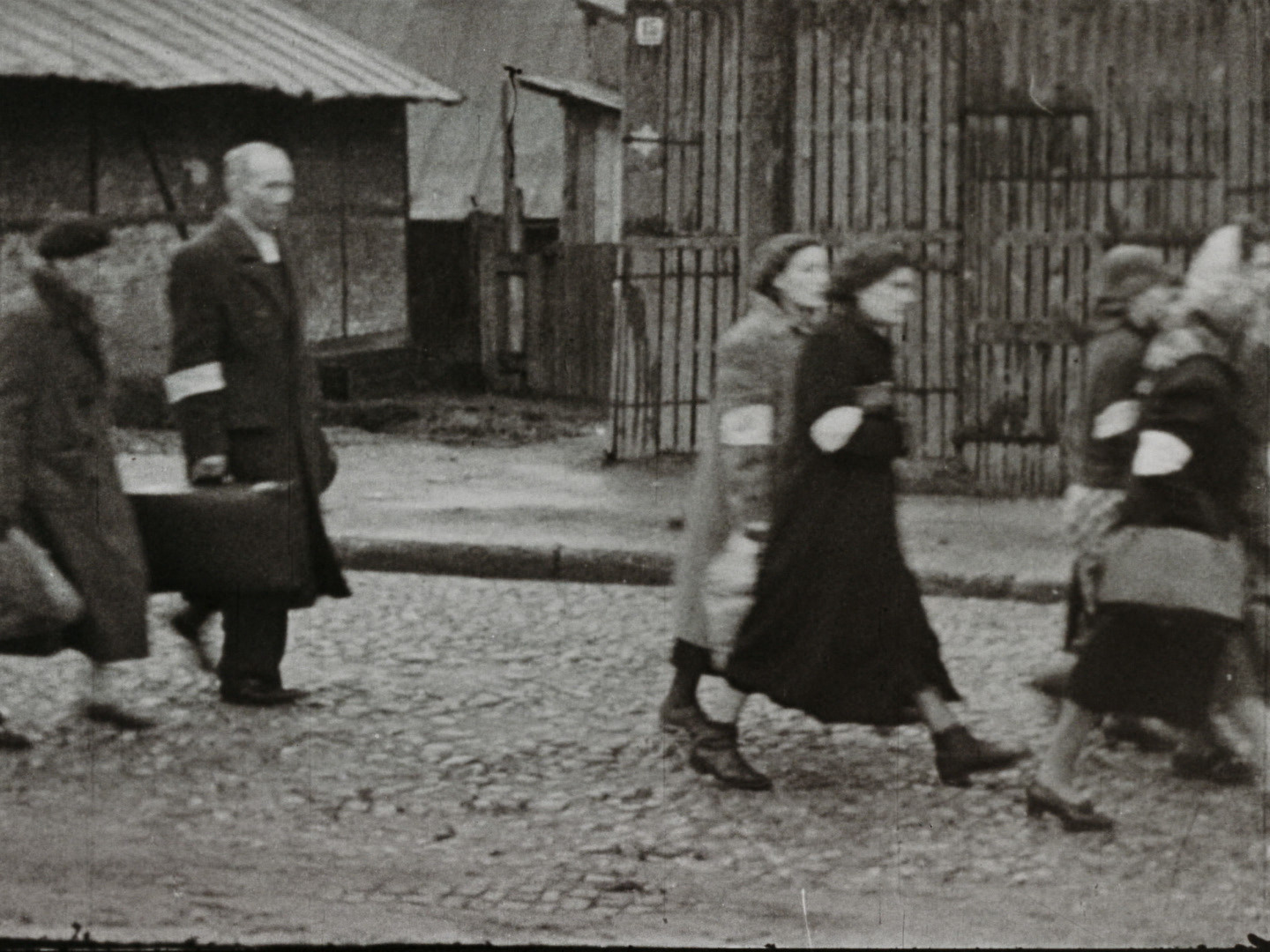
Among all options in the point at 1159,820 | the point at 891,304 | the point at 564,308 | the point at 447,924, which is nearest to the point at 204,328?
the point at 891,304

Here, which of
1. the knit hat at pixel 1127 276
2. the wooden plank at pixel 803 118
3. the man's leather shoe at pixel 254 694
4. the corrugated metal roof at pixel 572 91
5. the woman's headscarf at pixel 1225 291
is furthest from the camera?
the corrugated metal roof at pixel 572 91

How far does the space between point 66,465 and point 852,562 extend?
2561mm

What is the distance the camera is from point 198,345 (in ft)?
26.1

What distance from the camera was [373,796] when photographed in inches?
279

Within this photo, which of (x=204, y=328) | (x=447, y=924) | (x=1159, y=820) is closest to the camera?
(x=447, y=924)

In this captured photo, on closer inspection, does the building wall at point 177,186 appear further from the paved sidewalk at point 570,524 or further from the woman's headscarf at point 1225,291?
the woman's headscarf at point 1225,291

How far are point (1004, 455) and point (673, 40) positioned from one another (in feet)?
10.4

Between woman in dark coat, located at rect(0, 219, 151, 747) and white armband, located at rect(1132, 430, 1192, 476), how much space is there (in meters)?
3.30

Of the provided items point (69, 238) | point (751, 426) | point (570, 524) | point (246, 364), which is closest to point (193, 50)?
point (570, 524)

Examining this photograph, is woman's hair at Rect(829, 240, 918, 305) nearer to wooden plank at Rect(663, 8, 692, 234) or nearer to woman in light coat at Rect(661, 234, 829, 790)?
woman in light coat at Rect(661, 234, 829, 790)

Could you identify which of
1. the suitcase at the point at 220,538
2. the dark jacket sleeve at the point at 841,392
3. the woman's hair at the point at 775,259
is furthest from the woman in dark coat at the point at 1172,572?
the suitcase at the point at 220,538

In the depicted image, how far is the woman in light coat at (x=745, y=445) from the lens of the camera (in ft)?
23.6

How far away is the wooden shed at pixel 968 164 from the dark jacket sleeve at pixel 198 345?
5656mm

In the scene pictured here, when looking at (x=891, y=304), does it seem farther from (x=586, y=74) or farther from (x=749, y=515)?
(x=586, y=74)
